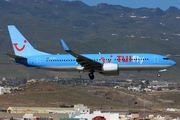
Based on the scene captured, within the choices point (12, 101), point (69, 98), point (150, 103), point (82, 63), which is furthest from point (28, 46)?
point (150, 103)

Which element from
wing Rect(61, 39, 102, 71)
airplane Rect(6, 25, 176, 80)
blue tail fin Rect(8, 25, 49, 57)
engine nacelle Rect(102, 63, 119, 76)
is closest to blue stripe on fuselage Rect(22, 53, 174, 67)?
airplane Rect(6, 25, 176, 80)

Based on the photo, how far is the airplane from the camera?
96438 mm

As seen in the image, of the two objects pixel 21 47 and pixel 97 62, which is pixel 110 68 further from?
pixel 21 47

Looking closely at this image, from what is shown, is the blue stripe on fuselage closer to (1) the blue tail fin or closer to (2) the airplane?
(2) the airplane

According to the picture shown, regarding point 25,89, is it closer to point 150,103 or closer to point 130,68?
point 150,103

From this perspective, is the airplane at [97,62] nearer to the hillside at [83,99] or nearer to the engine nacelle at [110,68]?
the engine nacelle at [110,68]

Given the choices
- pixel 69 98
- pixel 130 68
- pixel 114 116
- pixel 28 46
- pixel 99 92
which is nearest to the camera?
pixel 130 68

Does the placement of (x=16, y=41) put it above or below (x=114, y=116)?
above

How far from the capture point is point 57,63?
327 feet

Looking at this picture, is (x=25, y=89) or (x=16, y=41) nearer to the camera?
(x=16, y=41)

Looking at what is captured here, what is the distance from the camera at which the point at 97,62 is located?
319 ft

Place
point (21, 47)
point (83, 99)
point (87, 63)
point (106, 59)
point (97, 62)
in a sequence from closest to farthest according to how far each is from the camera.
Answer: point (97, 62) → point (87, 63) → point (106, 59) → point (21, 47) → point (83, 99)

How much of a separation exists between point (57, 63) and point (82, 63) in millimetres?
3964

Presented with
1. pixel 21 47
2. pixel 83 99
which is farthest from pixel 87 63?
pixel 83 99
